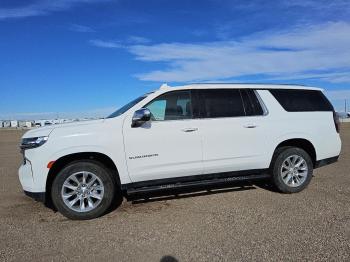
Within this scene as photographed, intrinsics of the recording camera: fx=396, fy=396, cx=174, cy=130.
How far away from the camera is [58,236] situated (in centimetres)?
523

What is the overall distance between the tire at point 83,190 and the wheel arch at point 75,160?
0.33 ft

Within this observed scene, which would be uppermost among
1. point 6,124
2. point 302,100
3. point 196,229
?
point 6,124

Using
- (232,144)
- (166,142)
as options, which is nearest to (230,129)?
(232,144)

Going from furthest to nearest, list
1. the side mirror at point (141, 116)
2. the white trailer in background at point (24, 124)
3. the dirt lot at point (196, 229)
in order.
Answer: the white trailer in background at point (24, 124) < the side mirror at point (141, 116) < the dirt lot at point (196, 229)

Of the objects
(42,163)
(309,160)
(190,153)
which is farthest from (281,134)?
(42,163)

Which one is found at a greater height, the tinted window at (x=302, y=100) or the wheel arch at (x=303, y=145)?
the tinted window at (x=302, y=100)

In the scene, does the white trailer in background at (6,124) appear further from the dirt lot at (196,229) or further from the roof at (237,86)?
the roof at (237,86)

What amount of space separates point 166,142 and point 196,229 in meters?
1.59

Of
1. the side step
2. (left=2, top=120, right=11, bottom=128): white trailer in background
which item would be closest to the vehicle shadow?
the side step

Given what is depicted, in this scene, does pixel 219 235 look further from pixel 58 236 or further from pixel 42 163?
pixel 42 163

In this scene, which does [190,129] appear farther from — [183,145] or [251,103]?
[251,103]

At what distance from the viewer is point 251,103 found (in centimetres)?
718

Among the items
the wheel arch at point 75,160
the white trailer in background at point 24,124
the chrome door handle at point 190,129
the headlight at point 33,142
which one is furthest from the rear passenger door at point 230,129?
the white trailer in background at point 24,124

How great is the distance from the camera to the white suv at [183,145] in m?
5.96
